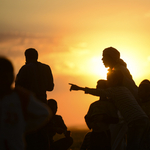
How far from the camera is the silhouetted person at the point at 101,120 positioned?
657 cm

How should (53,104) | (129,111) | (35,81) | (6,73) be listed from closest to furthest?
(6,73)
(129,111)
(35,81)
(53,104)

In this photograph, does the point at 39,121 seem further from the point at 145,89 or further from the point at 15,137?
the point at 145,89

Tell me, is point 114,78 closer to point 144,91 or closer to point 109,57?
point 109,57

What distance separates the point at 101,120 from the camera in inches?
260

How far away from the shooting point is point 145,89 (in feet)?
24.6

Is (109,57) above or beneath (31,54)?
beneath

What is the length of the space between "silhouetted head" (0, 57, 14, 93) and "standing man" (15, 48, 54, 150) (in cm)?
398

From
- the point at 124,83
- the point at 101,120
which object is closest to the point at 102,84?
the point at 124,83

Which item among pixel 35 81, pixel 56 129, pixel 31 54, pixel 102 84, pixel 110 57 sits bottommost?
pixel 56 129

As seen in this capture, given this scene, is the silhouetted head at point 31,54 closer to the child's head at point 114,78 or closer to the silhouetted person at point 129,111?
the silhouetted person at point 129,111

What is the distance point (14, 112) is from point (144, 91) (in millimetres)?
4815

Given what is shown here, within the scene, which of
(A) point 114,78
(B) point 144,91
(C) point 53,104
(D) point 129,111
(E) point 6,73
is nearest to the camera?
(E) point 6,73

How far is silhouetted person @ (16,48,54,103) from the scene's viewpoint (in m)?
7.27

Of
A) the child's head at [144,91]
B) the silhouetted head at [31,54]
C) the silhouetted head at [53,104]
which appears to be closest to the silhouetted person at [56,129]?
the silhouetted head at [53,104]
